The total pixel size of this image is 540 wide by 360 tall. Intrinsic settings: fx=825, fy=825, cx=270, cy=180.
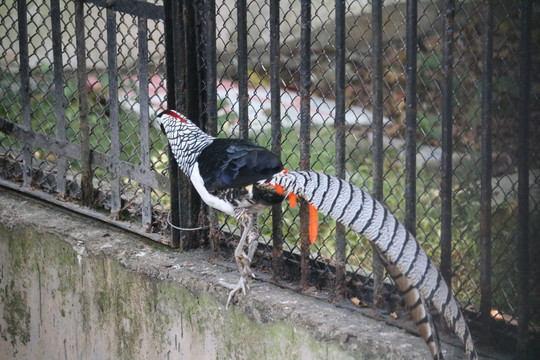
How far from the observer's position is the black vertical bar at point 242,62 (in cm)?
364

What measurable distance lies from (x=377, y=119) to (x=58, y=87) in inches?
84.5

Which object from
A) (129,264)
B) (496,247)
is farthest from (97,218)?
(496,247)

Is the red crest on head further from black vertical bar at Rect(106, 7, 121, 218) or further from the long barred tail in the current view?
the long barred tail

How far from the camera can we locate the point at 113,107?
431cm

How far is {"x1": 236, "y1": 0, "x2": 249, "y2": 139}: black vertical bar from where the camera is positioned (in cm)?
364

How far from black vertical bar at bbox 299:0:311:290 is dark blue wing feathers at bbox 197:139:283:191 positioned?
7.8 inches

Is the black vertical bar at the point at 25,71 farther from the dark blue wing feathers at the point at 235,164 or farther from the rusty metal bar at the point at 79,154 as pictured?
the dark blue wing feathers at the point at 235,164

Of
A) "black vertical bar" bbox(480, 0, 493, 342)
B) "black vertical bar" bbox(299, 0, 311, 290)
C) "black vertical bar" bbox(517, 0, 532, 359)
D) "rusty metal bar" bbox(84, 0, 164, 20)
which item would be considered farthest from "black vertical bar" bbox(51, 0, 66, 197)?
"black vertical bar" bbox(517, 0, 532, 359)

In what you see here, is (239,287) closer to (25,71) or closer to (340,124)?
(340,124)

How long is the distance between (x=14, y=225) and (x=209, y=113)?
143 cm

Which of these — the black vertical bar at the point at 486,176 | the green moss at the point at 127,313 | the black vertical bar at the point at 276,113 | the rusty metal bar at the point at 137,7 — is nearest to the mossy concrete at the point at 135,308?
the green moss at the point at 127,313

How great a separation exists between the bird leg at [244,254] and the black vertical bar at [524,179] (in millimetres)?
1176

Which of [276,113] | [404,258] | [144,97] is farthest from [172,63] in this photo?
[404,258]

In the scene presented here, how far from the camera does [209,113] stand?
389 cm
